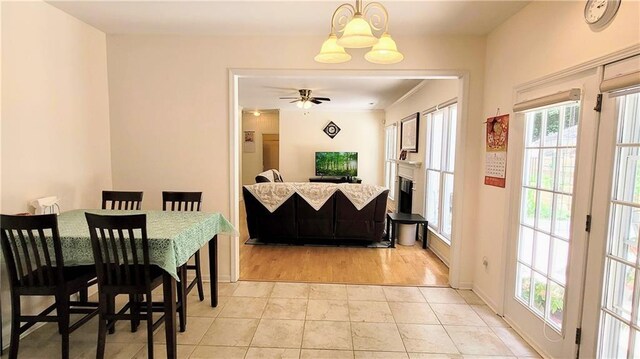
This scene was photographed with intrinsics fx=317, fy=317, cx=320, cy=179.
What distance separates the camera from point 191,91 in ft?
10.6

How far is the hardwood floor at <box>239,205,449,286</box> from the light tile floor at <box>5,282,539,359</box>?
1.06 ft

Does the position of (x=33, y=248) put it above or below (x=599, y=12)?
below

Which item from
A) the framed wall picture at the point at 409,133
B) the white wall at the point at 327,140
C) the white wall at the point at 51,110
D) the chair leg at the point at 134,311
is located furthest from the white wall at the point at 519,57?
the white wall at the point at 327,140

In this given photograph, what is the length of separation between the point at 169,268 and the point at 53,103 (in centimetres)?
184

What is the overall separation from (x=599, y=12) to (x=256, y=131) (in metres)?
8.44

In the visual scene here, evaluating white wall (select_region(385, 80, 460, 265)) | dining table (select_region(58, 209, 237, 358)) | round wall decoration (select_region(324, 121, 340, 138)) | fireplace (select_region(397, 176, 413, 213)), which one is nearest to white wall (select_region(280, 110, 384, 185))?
round wall decoration (select_region(324, 121, 340, 138))

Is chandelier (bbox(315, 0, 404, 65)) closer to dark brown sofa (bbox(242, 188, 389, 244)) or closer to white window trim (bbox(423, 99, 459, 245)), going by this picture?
white window trim (bbox(423, 99, 459, 245))

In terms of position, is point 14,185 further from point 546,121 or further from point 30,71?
point 546,121

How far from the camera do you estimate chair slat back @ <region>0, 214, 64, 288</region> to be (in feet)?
6.04

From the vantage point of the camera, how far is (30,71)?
2.38m

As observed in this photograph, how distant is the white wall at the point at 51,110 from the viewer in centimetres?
224

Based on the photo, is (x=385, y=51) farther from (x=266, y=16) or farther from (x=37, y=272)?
(x=37, y=272)

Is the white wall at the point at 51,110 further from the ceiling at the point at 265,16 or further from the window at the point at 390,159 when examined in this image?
the window at the point at 390,159

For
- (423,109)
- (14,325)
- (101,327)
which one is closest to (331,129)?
(423,109)
